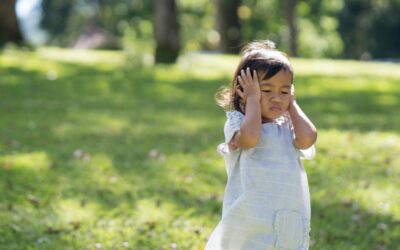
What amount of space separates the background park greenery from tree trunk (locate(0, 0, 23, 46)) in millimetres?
72

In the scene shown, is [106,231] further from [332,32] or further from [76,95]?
[332,32]

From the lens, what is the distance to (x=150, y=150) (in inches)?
344

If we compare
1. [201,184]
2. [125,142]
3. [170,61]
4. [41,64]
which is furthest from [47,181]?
[170,61]

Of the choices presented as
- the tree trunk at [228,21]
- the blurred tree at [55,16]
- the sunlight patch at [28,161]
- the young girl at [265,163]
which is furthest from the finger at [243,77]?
the blurred tree at [55,16]

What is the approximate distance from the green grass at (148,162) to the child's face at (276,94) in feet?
5.74

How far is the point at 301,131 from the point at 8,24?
16278 mm

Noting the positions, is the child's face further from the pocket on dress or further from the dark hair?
the pocket on dress

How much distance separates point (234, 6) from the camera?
3403 centimetres

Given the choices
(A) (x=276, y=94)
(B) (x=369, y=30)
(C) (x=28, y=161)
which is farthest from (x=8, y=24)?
(B) (x=369, y=30)

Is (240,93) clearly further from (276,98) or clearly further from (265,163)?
(265,163)

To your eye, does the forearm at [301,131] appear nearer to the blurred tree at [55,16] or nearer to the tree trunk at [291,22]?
the tree trunk at [291,22]

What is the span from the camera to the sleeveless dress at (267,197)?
3.68m

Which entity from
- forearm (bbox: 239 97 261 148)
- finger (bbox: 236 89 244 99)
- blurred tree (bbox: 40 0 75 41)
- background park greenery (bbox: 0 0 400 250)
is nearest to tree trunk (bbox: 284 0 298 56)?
background park greenery (bbox: 0 0 400 250)

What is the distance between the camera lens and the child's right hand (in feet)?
12.1
